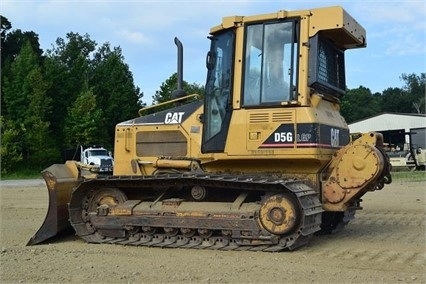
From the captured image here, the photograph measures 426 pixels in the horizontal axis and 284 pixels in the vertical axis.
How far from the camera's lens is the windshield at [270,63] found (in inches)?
328

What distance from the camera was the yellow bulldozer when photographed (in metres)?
7.99

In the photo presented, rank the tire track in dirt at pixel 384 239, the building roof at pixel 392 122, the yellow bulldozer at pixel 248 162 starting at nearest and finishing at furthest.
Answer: the tire track in dirt at pixel 384 239
the yellow bulldozer at pixel 248 162
the building roof at pixel 392 122

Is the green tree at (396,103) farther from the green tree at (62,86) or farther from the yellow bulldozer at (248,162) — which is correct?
the yellow bulldozer at (248,162)

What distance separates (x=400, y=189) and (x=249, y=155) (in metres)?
A: 14.1

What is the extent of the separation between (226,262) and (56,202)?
340 centimetres

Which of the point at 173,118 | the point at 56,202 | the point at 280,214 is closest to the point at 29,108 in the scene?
the point at 56,202

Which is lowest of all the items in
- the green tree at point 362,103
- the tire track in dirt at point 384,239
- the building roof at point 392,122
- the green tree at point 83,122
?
the tire track in dirt at point 384,239

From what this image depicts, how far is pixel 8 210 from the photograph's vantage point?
14328 millimetres

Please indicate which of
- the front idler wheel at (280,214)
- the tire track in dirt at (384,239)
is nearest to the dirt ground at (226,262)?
the tire track in dirt at (384,239)

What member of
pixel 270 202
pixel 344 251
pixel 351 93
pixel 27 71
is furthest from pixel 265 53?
pixel 351 93

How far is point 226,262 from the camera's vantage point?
703 cm

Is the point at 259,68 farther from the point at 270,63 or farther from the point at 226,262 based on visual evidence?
the point at 226,262

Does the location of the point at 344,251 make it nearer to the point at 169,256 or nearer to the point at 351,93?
the point at 169,256

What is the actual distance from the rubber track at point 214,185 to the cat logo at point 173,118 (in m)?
1.17
